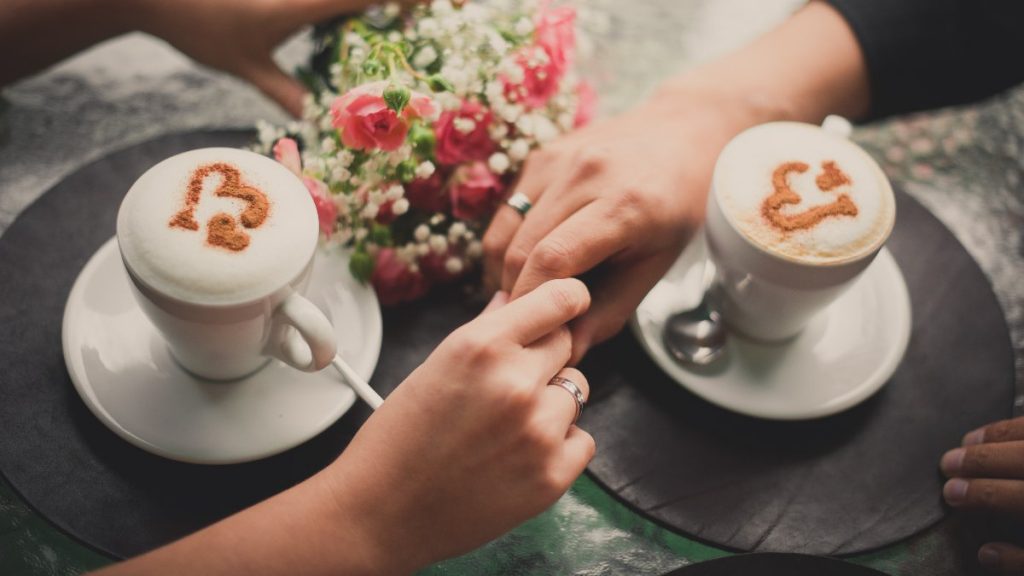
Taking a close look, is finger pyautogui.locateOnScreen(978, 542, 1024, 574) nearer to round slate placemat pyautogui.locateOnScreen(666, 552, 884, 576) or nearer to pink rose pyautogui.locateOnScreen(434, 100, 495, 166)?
round slate placemat pyautogui.locateOnScreen(666, 552, 884, 576)

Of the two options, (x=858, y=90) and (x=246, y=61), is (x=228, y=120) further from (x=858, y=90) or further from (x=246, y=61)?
(x=858, y=90)

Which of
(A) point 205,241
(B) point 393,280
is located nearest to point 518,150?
(B) point 393,280

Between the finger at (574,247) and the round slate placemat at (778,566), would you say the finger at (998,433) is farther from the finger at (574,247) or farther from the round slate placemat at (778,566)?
the finger at (574,247)

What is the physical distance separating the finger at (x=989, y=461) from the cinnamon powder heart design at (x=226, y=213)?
2.95ft

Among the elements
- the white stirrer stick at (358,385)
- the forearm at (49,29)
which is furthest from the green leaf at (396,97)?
the forearm at (49,29)

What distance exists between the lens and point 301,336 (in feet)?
2.84

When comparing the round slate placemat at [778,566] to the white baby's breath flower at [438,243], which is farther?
the white baby's breath flower at [438,243]

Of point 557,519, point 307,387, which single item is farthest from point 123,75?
point 557,519

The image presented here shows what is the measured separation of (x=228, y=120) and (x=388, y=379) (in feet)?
2.06

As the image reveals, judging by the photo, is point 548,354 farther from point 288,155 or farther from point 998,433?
point 998,433

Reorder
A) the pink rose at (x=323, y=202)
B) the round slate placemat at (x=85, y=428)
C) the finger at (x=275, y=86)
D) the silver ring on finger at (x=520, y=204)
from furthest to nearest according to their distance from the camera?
the finger at (x=275, y=86) < the silver ring on finger at (x=520, y=204) < the pink rose at (x=323, y=202) < the round slate placemat at (x=85, y=428)

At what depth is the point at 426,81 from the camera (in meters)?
1.00

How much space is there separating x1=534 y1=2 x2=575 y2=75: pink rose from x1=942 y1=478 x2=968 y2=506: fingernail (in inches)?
30.0

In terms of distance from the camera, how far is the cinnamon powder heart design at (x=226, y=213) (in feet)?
2.53
